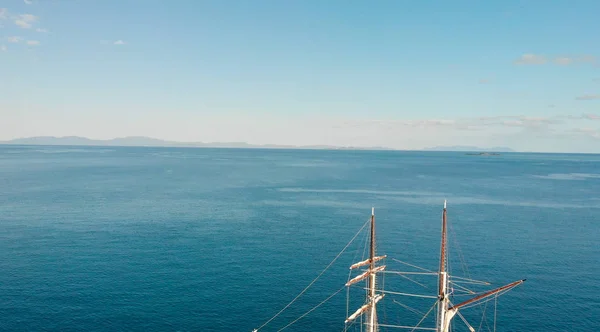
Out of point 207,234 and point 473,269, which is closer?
point 473,269

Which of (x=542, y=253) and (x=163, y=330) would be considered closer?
(x=163, y=330)

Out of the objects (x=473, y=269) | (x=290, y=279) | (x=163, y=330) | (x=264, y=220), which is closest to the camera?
(x=163, y=330)

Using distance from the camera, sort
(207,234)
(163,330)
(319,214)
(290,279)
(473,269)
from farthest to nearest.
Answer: (319,214), (207,234), (473,269), (290,279), (163,330)

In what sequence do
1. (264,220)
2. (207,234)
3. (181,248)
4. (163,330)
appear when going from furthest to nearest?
(264,220)
(207,234)
(181,248)
(163,330)

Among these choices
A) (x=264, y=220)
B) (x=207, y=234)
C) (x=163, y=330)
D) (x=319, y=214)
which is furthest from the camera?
(x=319, y=214)

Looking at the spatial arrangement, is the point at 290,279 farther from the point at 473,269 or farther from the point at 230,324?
the point at 473,269

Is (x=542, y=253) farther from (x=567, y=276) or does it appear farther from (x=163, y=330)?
(x=163, y=330)

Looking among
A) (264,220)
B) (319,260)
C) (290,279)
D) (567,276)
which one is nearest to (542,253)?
(567,276)

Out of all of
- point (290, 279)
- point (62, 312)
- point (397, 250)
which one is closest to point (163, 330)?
point (62, 312)
